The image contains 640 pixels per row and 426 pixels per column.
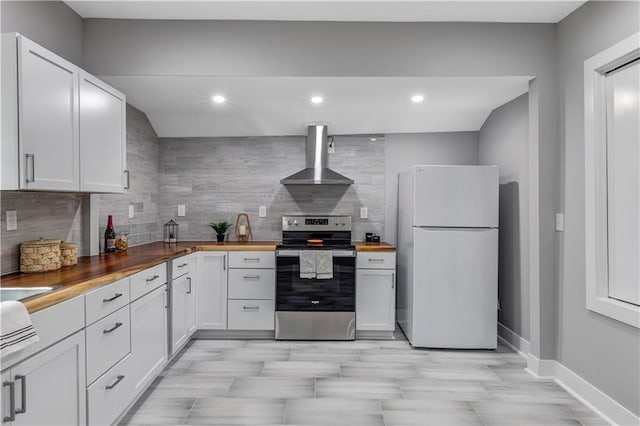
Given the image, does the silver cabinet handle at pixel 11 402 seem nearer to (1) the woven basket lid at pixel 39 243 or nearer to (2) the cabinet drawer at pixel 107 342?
(2) the cabinet drawer at pixel 107 342

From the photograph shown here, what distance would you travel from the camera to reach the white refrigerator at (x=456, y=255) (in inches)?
136

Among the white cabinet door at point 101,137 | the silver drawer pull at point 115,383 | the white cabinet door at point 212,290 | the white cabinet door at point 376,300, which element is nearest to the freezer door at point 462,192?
the white cabinet door at point 376,300

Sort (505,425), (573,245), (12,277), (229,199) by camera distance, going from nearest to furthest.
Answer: (12,277), (505,425), (573,245), (229,199)

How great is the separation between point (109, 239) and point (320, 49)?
7.21 ft

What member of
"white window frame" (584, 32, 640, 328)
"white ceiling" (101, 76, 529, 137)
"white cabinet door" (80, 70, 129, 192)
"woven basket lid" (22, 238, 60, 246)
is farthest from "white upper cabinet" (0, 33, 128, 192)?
"white window frame" (584, 32, 640, 328)

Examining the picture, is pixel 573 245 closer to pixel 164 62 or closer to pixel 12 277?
pixel 164 62

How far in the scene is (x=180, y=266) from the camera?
3256 mm

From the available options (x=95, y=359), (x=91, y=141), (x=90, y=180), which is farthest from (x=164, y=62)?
(x=95, y=359)

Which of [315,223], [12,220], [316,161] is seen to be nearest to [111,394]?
[12,220]

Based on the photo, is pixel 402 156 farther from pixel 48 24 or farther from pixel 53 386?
pixel 53 386

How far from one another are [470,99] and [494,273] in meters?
1.51

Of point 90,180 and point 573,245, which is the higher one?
point 90,180

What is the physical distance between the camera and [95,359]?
194cm

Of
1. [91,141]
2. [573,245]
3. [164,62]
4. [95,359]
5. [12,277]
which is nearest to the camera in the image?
[95,359]
